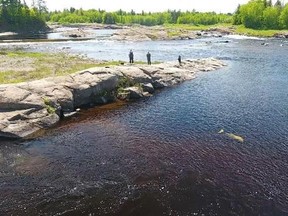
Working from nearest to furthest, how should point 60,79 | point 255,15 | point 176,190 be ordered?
1. point 176,190
2. point 60,79
3. point 255,15

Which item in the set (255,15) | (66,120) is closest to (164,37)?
(255,15)

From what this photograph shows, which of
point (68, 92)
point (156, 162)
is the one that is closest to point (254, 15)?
point (68, 92)

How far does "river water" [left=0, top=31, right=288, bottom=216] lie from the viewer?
23312 mm

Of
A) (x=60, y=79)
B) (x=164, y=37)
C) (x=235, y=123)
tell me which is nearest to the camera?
(x=235, y=123)

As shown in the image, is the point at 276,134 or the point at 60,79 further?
the point at 60,79

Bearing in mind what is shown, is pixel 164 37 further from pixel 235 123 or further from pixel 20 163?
pixel 20 163

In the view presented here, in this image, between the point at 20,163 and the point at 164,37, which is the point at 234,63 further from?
the point at 164,37

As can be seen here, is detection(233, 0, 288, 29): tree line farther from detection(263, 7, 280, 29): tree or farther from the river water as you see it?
the river water

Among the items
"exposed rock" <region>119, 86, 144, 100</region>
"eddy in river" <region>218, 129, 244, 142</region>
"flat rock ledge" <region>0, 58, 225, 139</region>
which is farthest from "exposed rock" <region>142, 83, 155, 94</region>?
"eddy in river" <region>218, 129, 244, 142</region>

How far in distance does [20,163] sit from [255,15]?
189755 mm

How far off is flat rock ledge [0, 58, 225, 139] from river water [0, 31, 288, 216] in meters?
2.15

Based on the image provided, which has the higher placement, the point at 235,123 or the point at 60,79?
the point at 60,79

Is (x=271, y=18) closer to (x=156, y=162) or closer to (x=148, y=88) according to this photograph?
(x=148, y=88)

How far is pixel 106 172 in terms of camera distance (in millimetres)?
→ 27594
